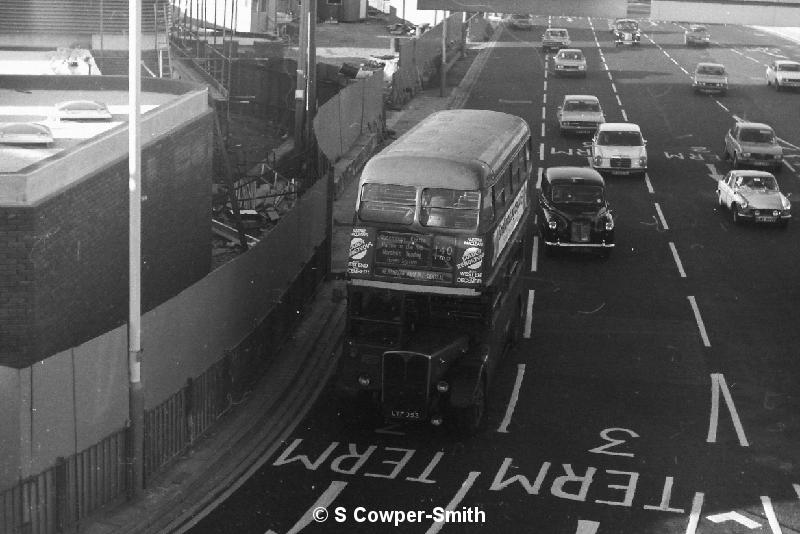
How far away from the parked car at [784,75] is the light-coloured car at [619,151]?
25.7m

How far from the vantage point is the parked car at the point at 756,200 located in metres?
36.2

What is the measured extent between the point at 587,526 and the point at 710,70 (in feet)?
167

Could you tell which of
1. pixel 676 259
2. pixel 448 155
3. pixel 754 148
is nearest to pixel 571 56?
pixel 754 148

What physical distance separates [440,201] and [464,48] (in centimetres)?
6232

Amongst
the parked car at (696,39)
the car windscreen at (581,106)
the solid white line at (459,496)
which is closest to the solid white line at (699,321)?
the solid white line at (459,496)

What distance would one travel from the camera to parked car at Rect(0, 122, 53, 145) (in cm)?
2159

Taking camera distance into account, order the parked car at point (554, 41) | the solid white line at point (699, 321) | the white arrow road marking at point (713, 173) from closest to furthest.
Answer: the solid white line at point (699, 321)
the white arrow road marking at point (713, 173)
the parked car at point (554, 41)

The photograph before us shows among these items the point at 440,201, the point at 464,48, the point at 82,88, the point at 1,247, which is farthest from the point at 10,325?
the point at 464,48

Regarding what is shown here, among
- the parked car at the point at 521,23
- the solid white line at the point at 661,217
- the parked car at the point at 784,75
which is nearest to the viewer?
the solid white line at the point at 661,217

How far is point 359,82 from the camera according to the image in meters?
48.2

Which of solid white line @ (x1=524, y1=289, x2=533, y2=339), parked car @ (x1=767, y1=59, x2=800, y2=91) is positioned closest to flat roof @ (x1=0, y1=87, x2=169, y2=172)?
solid white line @ (x1=524, y1=289, x2=533, y2=339)

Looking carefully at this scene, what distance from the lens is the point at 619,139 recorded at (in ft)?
144

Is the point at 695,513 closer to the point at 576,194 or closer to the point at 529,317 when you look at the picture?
the point at 529,317

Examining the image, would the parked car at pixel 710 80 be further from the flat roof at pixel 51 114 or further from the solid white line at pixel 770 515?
the solid white line at pixel 770 515
